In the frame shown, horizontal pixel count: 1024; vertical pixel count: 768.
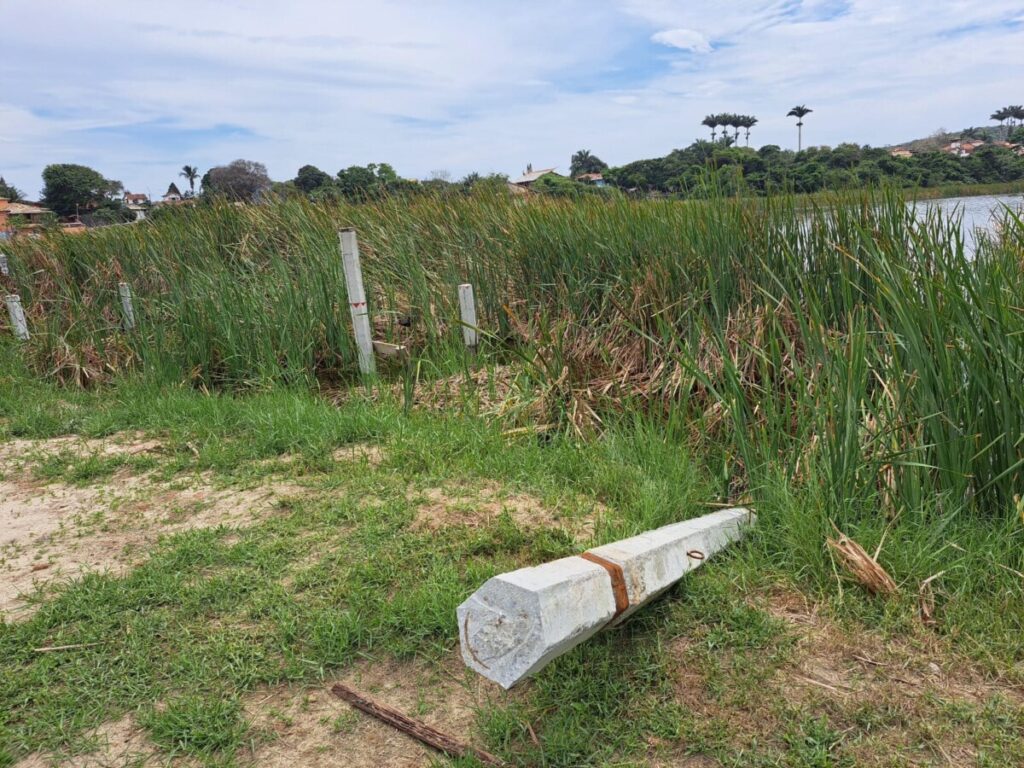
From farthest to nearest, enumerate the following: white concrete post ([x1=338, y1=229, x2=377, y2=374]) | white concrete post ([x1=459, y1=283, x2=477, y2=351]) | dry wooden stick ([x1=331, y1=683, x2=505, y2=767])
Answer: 1. white concrete post ([x1=338, y1=229, x2=377, y2=374])
2. white concrete post ([x1=459, y1=283, x2=477, y2=351])
3. dry wooden stick ([x1=331, y1=683, x2=505, y2=767])

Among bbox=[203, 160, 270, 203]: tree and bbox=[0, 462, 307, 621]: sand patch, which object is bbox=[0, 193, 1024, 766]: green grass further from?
bbox=[203, 160, 270, 203]: tree

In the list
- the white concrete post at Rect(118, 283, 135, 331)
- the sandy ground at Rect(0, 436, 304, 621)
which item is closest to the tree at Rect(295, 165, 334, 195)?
the white concrete post at Rect(118, 283, 135, 331)

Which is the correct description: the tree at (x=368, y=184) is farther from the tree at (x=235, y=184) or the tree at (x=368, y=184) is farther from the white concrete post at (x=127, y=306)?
the white concrete post at (x=127, y=306)

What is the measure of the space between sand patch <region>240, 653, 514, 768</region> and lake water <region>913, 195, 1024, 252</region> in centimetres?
295

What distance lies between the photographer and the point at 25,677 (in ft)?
7.27

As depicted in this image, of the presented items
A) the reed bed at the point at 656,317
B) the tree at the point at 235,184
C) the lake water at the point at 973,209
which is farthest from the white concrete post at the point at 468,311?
the tree at the point at 235,184

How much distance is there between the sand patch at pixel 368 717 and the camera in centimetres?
188

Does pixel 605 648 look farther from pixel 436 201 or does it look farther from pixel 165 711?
pixel 436 201

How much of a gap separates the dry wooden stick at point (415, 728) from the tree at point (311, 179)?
773 centimetres

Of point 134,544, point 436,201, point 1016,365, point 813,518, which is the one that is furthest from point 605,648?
point 436,201

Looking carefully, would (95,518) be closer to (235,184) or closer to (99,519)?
(99,519)

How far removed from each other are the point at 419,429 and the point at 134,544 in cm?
152

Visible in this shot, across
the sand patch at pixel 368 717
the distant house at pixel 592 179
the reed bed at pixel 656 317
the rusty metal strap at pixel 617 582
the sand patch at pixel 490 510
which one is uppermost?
the distant house at pixel 592 179

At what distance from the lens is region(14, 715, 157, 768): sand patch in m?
1.88
